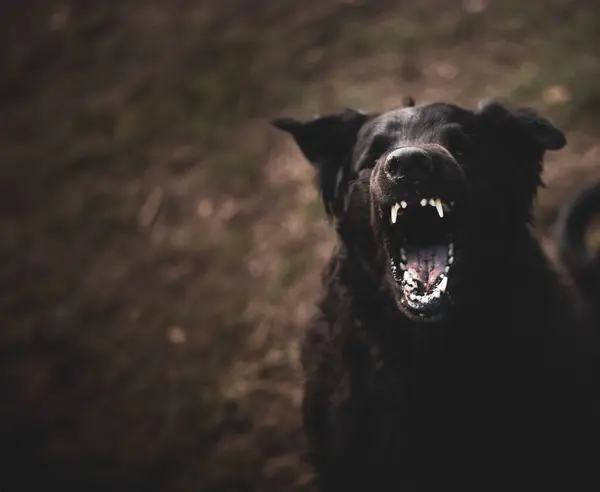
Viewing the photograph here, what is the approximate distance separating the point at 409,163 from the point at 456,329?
673mm

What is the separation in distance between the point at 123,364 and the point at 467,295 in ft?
7.57

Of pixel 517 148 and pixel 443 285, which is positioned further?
pixel 517 148

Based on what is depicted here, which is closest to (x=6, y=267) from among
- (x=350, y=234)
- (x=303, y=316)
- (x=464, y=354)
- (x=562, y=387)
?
(x=303, y=316)

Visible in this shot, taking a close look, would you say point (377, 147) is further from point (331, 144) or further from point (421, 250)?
point (421, 250)

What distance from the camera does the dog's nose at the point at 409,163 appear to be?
2.08m

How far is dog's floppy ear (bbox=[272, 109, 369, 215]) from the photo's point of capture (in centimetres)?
259

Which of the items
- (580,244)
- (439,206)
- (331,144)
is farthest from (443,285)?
(580,244)

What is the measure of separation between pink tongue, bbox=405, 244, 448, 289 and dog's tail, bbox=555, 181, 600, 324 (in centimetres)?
102

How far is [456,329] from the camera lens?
2.37 meters

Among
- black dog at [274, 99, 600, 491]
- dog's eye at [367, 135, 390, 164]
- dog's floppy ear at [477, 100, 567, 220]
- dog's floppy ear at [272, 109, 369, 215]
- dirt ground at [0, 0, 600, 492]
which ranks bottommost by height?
black dog at [274, 99, 600, 491]

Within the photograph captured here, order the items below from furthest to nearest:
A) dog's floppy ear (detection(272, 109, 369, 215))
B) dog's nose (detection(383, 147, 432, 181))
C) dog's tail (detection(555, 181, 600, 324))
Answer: dog's tail (detection(555, 181, 600, 324)) → dog's floppy ear (detection(272, 109, 369, 215)) → dog's nose (detection(383, 147, 432, 181))

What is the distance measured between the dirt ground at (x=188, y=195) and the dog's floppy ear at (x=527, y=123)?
5.56ft

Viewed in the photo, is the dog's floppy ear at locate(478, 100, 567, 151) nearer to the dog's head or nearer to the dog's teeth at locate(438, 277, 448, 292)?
the dog's head

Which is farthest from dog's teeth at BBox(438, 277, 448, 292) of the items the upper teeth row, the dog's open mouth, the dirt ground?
the dirt ground
